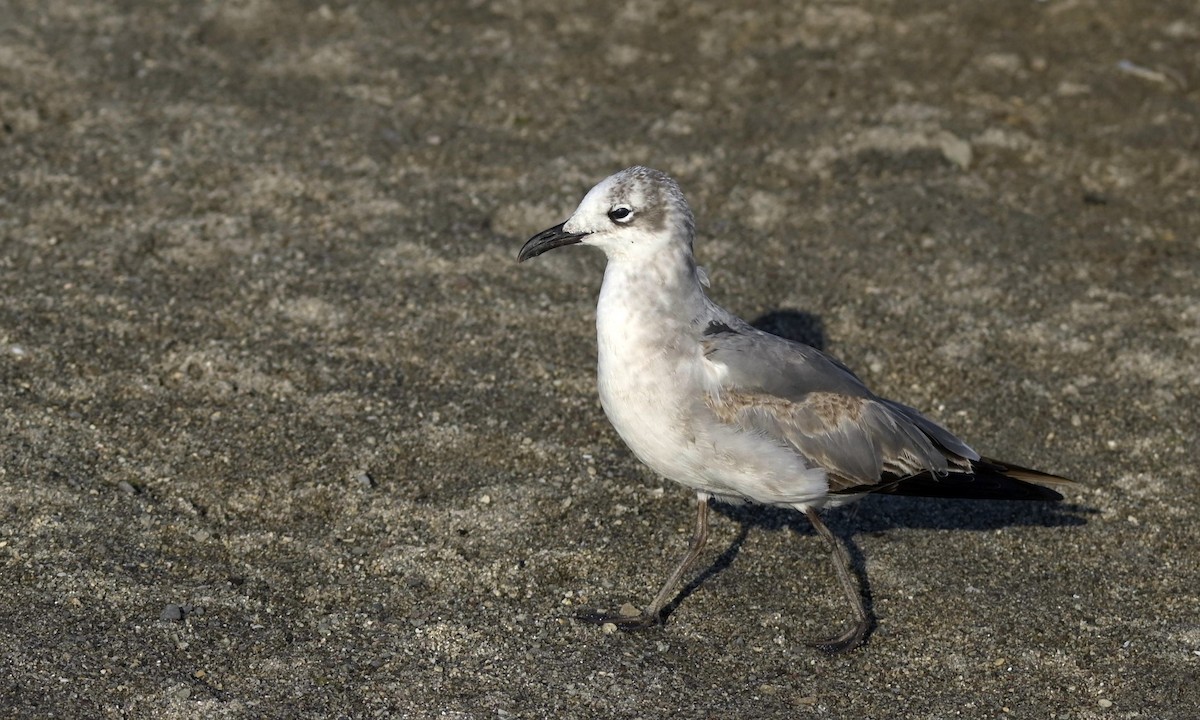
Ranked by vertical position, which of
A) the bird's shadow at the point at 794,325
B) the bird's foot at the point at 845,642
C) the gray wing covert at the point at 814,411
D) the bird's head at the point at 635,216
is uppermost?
the bird's head at the point at 635,216

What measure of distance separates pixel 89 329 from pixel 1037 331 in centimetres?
465

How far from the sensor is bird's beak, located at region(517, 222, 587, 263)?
16.3 feet

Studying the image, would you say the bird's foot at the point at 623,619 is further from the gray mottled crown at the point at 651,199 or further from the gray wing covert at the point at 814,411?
the gray mottled crown at the point at 651,199

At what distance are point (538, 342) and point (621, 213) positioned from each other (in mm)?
1860

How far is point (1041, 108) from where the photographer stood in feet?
27.8

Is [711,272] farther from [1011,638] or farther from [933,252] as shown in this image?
[1011,638]

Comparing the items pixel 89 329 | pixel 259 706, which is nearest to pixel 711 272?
pixel 89 329

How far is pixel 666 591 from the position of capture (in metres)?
5.10

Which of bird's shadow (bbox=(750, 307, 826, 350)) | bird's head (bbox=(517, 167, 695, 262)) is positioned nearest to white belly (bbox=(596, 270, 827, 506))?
bird's head (bbox=(517, 167, 695, 262))

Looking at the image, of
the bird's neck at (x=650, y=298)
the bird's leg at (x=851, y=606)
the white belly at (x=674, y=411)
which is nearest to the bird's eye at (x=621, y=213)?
the bird's neck at (x=650, y=298)

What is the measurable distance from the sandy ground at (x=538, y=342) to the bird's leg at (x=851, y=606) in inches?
2.5

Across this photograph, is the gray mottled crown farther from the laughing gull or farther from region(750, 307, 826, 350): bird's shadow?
region(750, 307, 826, 350): bird's shadow

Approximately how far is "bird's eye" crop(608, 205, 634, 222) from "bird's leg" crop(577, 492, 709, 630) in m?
1.12

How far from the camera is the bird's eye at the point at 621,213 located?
4.83 meters
